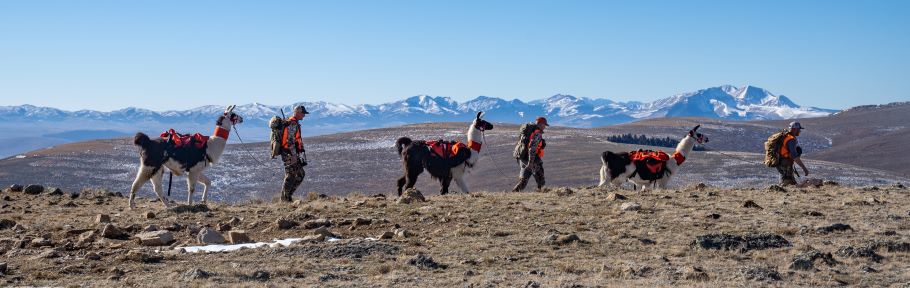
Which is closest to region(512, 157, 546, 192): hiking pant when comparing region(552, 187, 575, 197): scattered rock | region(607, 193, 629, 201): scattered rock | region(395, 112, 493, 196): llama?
region(395, 112, 493, 196): llama

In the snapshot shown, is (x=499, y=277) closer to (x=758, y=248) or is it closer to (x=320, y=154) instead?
(x=758, y=248)

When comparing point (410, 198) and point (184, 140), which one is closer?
point (410, 198)

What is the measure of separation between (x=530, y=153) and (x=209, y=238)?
9.23 metres

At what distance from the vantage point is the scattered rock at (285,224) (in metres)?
14.4

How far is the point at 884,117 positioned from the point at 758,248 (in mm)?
118835

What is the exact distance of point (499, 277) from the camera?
415 inches

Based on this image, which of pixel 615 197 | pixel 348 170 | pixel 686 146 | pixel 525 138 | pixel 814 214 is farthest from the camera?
pixel 348 170

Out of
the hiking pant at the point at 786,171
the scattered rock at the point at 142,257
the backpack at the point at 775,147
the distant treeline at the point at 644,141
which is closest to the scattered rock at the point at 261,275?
the scattered rock at the point at 142,257

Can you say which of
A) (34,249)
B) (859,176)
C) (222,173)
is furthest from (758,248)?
(222,173)

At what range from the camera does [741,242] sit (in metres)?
12.2

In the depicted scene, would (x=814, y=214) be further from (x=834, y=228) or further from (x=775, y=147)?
(x=775, y=147)

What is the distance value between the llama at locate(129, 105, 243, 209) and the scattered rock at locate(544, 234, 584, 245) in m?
8.15

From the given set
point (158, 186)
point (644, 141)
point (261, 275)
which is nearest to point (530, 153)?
point (158, 186)

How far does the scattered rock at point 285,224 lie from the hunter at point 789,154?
11184 mm
